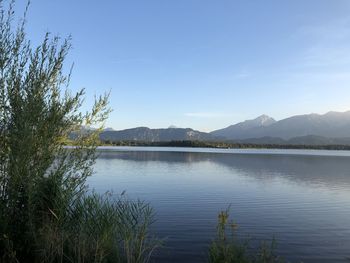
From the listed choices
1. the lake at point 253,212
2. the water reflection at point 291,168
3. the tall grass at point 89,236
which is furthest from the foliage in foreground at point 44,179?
the water reflection at point 291,168

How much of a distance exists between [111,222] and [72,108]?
5287 mm

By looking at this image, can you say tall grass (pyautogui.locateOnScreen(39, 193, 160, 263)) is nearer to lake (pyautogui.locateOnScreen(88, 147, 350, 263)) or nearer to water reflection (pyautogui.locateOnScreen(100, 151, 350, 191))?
lake (pyautogui.locateOnScreen(88, 147, 350, 263))

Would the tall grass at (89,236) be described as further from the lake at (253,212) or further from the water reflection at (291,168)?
the water reflection at (291,168)

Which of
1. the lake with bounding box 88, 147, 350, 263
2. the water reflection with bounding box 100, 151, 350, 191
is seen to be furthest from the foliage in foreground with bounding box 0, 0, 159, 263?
the water reflection with bounding box 100, 151, 350, 191

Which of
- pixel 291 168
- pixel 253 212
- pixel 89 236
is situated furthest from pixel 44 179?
pixel 291 168

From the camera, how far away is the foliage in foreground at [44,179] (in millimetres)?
14031

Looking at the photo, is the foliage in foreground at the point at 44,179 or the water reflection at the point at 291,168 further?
the water reflection at the point at 291,168


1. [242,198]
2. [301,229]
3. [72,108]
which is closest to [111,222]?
[72,108]

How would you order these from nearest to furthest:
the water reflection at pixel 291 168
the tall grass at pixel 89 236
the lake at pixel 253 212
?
1. the tall grass at pixel 89 236
2. the lake at pixel 253 212
3. the water reflection at pixel 291 168

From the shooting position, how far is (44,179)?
1538cm

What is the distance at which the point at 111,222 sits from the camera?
1548 cm

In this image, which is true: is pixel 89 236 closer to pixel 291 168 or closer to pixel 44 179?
pixel 44 179

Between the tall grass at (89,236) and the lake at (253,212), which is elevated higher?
the tall grass at (89,236)

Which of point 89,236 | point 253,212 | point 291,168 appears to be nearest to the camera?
point 89,236
